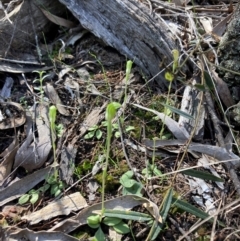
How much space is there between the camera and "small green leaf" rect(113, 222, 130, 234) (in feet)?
5.23

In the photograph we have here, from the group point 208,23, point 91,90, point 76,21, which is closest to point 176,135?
point 91,90

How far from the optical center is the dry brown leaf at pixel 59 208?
5.51ft

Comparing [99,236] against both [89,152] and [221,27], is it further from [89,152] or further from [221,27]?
[221,27]

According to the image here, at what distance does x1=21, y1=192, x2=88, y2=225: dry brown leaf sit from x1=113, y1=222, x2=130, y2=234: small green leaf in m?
0.16

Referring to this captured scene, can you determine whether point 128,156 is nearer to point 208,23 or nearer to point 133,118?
point 133,118

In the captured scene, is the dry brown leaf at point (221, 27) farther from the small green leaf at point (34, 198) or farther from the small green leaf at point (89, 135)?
the small green leaf at point (34, 198)

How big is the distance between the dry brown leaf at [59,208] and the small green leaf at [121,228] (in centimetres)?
16

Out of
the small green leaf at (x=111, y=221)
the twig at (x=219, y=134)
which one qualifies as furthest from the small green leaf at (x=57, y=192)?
the twig at (x=219, y=134)

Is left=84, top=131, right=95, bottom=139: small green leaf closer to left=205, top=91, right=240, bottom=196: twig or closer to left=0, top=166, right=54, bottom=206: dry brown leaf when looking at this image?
left=0, top=166, right=54, bottom=206: dry brown leaf

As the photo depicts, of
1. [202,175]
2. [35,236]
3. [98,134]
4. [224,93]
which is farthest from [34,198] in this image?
[224,93]

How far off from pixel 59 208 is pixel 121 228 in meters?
0.25

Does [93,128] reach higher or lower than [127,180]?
higher

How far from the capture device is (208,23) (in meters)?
2.24

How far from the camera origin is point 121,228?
160 centimetres
